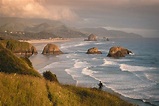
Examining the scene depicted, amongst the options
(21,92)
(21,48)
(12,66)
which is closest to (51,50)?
(21,48)

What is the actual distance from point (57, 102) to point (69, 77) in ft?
138

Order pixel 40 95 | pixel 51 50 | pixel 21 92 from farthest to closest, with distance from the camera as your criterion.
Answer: pixel 51 50 → pixel 40 95 → pixel 21 92

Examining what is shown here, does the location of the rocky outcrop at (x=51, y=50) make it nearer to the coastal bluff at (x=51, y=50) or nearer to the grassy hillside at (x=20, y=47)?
the coastal bluff at (x=51, y=50)

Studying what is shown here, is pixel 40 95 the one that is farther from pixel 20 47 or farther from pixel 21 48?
pixel 20 47

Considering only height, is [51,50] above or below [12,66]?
below

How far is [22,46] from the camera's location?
5079 inches

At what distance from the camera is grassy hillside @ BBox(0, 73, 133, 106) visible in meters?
15.5

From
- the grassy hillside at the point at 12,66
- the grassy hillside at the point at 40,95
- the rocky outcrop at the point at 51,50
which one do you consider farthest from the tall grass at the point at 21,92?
the rocky outcrop at the point at 51,50

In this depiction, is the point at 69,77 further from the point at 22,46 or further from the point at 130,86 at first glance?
the point at 22,46

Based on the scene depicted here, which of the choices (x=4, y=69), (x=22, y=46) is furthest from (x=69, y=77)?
(x=22, y=46)

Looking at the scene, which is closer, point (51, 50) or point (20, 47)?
point (51, 50)

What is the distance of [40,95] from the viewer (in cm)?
1664

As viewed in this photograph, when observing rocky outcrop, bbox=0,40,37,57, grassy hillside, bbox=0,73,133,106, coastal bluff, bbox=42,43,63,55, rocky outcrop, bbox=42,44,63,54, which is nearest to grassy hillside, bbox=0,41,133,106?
grassy hillside, bbox=0,73,133,106

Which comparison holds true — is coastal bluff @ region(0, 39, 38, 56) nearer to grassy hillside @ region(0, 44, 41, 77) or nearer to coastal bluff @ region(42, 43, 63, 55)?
coastal bluff @ region(42, 43, 63, 55)
